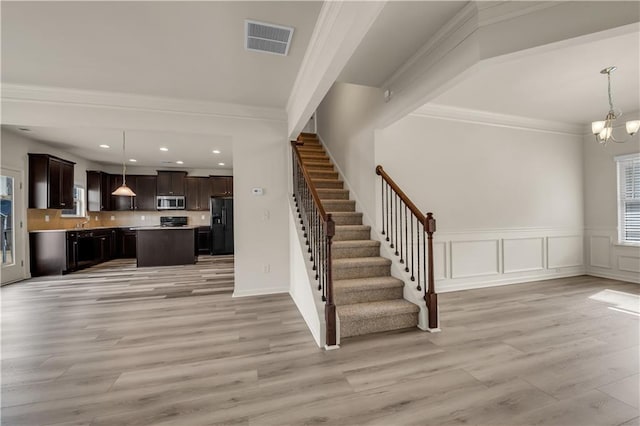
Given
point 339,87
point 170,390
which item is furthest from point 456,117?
point 170,390

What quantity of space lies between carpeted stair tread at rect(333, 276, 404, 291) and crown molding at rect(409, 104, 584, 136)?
246 cm

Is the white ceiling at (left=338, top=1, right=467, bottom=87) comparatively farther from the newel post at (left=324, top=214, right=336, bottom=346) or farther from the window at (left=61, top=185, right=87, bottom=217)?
the window at (left=61, top=185, right=87, bottom=217)

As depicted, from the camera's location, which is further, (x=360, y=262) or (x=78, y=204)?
(x=78, y=204)

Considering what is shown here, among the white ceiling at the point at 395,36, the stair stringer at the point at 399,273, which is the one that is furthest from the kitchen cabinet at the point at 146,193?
the white ceiling at the point at 395,36

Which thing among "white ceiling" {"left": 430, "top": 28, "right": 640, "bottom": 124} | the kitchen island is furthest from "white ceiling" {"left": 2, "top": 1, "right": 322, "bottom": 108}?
the kitchen island

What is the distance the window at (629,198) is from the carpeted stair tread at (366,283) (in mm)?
4606

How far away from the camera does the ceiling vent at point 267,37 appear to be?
91.3 inches

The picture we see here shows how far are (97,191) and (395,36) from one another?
8.54 meters

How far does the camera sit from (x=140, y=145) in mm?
5770

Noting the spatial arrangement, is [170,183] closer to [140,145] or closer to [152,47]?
[140,145]

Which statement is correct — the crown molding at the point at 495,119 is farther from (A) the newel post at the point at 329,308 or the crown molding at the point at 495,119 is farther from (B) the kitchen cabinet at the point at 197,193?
(B) the kitchen cabinet at the point at 197,193

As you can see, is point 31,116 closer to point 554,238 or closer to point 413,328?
point 413,328

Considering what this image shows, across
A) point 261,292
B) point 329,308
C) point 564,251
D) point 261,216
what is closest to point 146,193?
point 261,216

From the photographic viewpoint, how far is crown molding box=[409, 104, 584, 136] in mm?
4098
